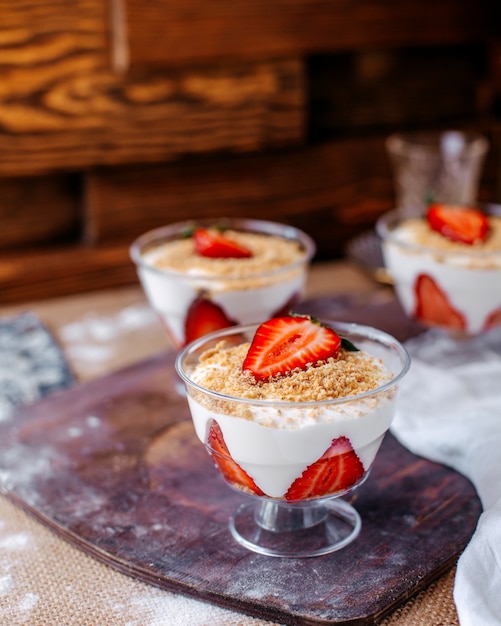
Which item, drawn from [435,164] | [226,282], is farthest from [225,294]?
[435,164]

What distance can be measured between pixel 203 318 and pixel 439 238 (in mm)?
436

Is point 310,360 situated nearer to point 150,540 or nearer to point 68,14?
point 150,540

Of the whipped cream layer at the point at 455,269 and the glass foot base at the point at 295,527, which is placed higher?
the whipped cream layer at the point at 455,269

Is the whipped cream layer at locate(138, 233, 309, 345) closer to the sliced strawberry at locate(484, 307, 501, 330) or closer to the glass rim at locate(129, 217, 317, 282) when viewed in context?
the glass rim at locate(129, 217, 317, 282)

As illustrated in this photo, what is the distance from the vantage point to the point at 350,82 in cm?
216

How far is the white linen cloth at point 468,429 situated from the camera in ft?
2.89

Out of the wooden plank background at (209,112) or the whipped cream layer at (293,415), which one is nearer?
the whipped cream layer at (293,415)

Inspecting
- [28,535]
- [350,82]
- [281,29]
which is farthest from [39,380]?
[350,82]

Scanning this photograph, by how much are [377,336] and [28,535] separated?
1.61 ft

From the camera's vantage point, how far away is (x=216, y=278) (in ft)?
4.38

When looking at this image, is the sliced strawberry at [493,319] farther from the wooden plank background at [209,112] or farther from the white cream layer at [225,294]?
the wooden plank background at [209,112]

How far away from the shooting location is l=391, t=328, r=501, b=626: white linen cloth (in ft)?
2.89

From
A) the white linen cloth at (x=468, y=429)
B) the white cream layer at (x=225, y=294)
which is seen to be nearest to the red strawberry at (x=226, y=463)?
the white linen cloth at (x=468, y=429)

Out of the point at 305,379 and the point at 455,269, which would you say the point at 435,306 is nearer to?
the point at 455,269
